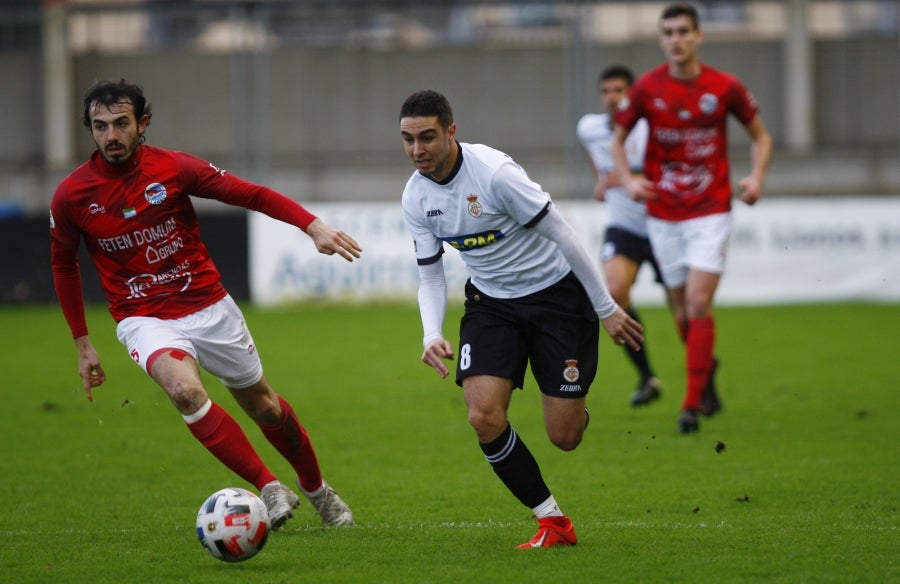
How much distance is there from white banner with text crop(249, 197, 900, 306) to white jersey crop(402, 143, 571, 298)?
11968mm

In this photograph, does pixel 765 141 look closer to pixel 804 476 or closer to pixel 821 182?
pixel 804 476

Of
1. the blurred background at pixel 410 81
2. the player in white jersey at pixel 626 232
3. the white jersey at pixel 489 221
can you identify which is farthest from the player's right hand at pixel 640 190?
the blurred background at pixel 410 81

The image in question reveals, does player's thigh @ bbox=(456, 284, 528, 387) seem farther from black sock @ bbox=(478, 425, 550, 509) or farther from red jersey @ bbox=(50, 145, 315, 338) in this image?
red jersey @ bbox=(50, 145, 315, 338)

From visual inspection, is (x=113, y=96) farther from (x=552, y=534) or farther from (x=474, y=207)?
(x=552, y=534)

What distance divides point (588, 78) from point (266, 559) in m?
16.0

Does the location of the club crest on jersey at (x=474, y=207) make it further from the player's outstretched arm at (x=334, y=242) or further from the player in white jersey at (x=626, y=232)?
the player in white jersey at (x=626, y=232)

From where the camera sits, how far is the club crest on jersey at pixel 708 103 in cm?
921

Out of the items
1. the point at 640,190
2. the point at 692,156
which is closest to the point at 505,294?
the point at 640,190

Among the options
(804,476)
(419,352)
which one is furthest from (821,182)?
(804,476)

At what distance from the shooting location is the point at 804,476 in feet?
24.5

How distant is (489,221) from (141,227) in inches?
61.5

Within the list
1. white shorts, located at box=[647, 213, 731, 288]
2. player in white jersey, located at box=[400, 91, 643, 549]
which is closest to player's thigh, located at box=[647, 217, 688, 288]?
white shorts, located at box=[647, 213, 731, 288]

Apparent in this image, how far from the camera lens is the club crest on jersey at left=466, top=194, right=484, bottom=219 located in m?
5.87

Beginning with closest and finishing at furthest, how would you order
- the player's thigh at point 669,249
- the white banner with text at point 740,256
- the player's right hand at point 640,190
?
the player's right hand at point 640,190
the player's thigh at point 669,249
the white banner with text at point 740,256
